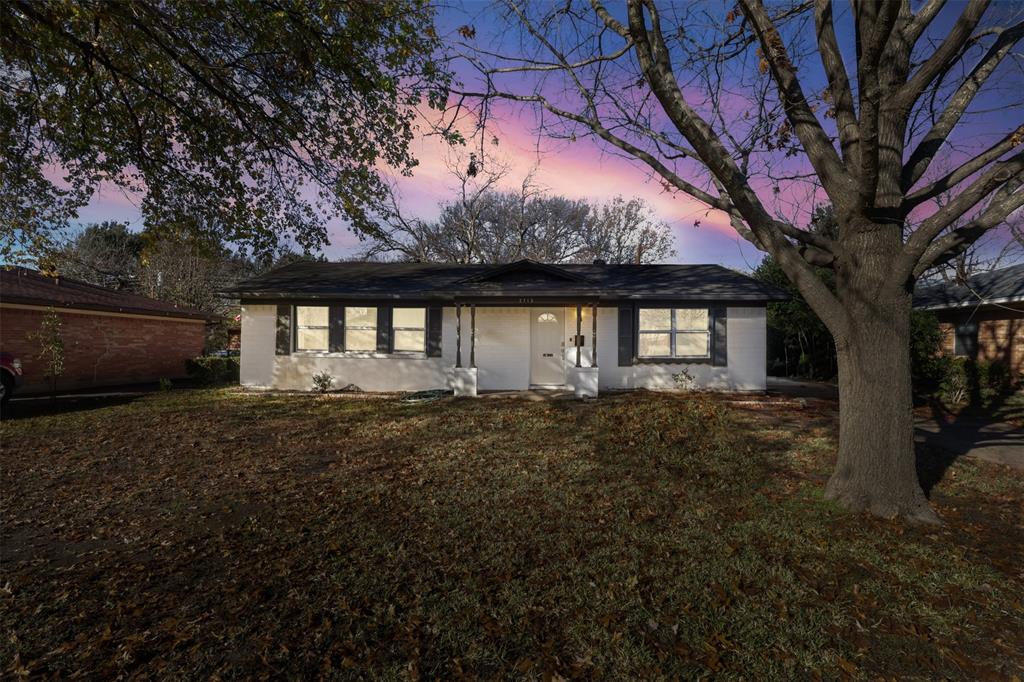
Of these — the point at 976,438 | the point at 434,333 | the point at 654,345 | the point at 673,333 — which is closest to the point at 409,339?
the point at 434,333

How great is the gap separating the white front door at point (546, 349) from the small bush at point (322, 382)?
594 centimetres

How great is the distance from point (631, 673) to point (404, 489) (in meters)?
3.43

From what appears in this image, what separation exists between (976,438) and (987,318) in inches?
386

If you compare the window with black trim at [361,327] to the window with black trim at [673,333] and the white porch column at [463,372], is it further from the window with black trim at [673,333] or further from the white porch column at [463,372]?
the window with black trim at [673,333]

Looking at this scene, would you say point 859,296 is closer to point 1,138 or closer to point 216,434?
point 216,434

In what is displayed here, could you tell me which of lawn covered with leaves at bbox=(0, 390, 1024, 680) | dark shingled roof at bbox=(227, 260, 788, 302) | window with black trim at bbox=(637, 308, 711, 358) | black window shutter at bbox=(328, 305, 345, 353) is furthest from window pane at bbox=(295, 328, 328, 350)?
window with black trim at bbox=(637, 308, 711, 358)

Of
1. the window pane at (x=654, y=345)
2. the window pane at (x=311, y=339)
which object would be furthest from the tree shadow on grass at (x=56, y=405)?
the window pane at (x=654, y=345)

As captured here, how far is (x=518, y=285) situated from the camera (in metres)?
12.1

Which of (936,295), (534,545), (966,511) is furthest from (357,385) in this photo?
(936,295)

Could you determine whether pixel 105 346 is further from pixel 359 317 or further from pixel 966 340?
pixel 966 340

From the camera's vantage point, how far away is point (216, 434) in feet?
25.9

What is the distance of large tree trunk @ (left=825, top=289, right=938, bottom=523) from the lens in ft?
14.3

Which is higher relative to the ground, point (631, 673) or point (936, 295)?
point (936, 295)

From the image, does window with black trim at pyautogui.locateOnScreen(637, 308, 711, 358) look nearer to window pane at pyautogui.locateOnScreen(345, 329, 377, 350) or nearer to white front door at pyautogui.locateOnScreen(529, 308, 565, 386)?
white front door at pyautogui.locateOnScreen(529, 308, 565, 386)
